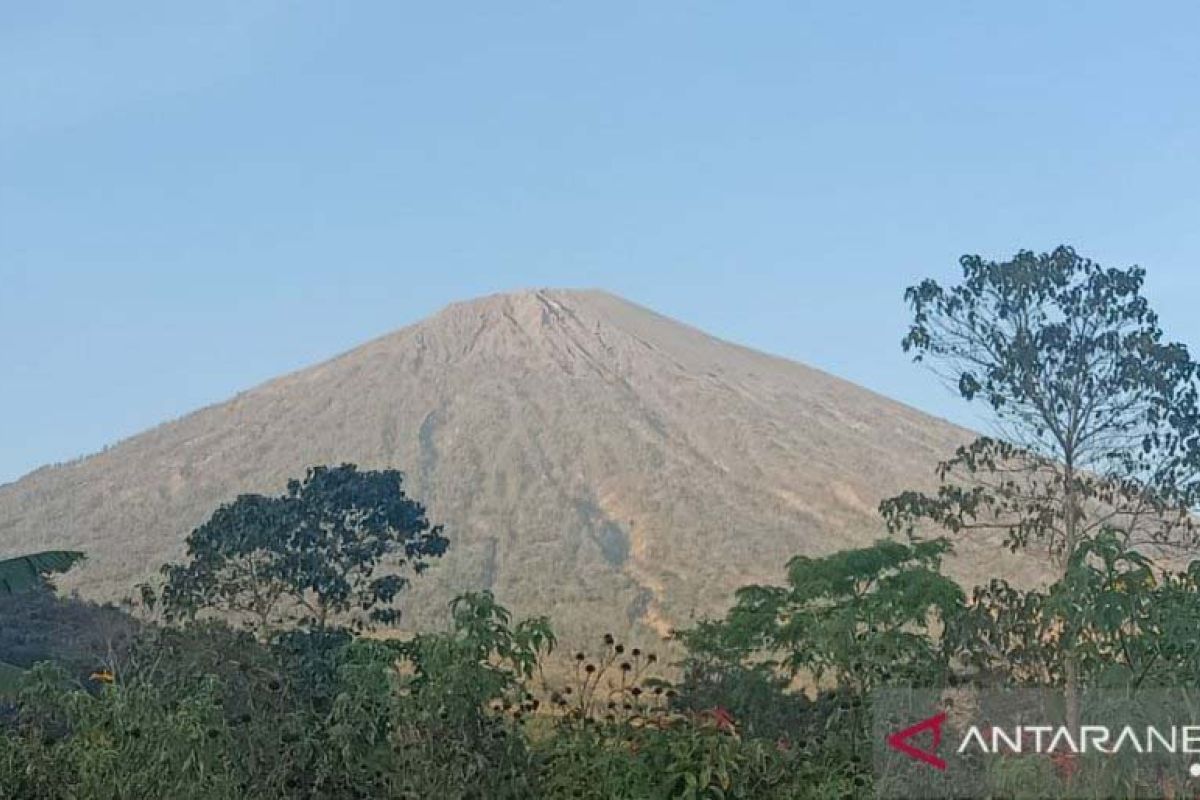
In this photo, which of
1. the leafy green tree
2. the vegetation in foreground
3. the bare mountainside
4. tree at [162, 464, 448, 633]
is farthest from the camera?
the bare mountainside

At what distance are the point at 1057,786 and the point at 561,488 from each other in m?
54.2

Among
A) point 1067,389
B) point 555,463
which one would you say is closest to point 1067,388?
point 1067,389

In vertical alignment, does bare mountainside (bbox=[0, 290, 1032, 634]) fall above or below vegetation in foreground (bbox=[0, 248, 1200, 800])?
above

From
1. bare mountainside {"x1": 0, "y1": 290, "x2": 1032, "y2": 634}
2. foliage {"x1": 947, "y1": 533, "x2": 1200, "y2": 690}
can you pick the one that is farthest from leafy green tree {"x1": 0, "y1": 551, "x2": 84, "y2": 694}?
bare mountainside {"x1": 0, "y1": 290, "x2": 1032, "y2": 634}

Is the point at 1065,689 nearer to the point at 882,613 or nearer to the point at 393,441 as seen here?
→ the point at 882,613

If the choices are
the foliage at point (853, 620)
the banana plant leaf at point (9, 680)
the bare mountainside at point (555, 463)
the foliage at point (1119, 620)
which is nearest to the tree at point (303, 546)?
the foliage at point (853, 620)

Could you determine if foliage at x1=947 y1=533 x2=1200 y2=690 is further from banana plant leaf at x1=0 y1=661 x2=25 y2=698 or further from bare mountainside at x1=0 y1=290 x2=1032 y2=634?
bare mountainside at x1=0 y1=290 x2=1032 y2=634

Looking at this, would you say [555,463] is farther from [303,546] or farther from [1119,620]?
[1119,620]

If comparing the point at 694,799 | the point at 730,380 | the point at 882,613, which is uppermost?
the point at 730,380

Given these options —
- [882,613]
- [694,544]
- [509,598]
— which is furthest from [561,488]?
[882,613]

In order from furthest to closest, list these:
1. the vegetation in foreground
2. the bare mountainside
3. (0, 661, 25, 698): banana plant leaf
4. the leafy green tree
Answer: the bare mountainside
the leafy green tree
(0, 661, 25, 698): banana plant leaf
the vegetation in foreground

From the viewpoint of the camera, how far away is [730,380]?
76.8 m

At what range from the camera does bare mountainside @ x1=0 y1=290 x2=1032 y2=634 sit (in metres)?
50.3

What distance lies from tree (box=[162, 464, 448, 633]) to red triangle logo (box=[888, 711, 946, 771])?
11.7 meters
